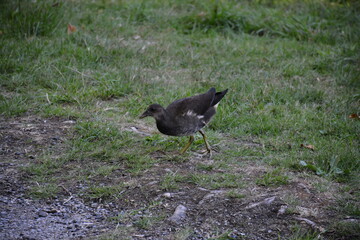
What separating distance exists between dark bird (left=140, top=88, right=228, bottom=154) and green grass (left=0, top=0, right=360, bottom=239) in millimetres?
316

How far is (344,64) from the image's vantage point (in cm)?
815

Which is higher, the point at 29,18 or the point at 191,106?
the point at 29,18

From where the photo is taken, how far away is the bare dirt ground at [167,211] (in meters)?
3.87

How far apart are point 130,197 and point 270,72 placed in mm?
4194

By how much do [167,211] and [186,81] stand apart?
348 cm

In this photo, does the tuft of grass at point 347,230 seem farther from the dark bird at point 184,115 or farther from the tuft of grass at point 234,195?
the dark bird at point 184,115

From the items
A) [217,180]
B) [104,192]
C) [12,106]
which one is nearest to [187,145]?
[217,180]

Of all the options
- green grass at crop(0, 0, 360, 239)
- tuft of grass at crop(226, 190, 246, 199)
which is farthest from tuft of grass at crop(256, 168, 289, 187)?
tuft of grass at crop(226, 190, 246, 199)

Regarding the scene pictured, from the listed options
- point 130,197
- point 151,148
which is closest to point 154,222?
point 130,197

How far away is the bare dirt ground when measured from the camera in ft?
12.7

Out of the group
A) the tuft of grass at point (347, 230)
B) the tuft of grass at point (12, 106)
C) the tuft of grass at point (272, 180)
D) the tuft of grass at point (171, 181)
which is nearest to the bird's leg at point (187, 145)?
the tuft of grass at point (171, 181)

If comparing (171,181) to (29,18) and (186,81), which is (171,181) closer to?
(186,81)

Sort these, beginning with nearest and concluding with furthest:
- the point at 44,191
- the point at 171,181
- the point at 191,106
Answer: the point at 44,191
the point at 171,181
the point at 191,106

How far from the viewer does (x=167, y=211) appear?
420 centimetres
